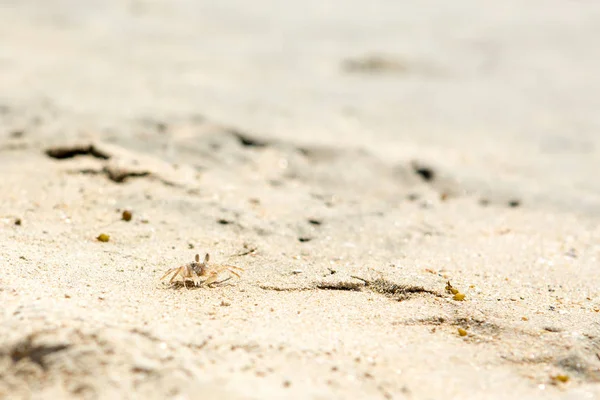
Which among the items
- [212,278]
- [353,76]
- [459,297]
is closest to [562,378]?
[459,297]

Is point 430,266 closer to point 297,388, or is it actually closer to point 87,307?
point 297,388

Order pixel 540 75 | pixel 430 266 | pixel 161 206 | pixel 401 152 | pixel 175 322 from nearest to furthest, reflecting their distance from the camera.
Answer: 1. pixel 175 322
2. pixel 430 266
3. pixel 161 206
4. pixel 401 152
5. pixel 540 75

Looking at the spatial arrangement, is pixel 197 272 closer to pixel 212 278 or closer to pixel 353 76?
pixel 212 278

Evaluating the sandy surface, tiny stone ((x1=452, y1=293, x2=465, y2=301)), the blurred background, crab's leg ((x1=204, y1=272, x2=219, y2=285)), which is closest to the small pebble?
the sandy surface

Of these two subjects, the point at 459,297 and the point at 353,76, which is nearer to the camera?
the point at 459,297

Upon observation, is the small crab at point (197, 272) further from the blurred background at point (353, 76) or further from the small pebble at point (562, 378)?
the blurred background at point (353, 76)

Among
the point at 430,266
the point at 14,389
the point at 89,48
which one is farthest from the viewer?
the point at 89,48

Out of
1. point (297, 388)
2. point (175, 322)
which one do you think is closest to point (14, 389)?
point (175, 322)
